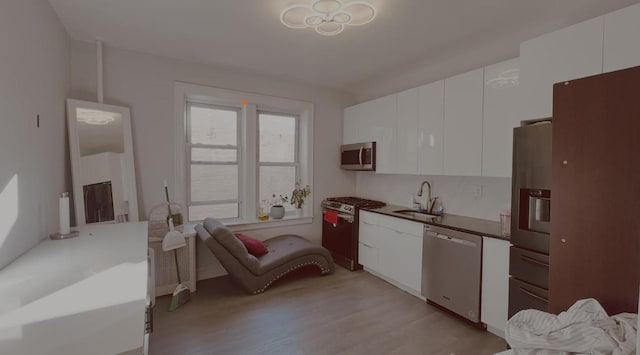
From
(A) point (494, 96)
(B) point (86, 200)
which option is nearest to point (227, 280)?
(B) point (86, 200)

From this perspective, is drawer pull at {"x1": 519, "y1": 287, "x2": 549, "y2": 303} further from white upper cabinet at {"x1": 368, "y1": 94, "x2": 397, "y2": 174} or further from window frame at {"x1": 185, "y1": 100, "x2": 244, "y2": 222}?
window frame at {"x1": 185, "y1": 100, "x2": 244, "y2": 222}

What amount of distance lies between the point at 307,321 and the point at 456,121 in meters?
2.51

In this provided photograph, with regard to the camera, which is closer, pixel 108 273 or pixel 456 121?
pixel 108 273

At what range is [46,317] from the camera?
0.91 m

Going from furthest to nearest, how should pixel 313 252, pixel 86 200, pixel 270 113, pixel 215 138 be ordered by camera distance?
pixel 270 113
pixel 215 138
pixel 313 252
pixel 86 200

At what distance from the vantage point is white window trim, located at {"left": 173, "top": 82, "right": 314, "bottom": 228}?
11.2 ft

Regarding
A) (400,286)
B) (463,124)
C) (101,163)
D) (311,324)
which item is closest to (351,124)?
(463,124)

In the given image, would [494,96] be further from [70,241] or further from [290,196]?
[70,241]

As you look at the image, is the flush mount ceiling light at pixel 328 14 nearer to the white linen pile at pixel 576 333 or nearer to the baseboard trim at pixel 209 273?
the white linen pile at pixel 576 333

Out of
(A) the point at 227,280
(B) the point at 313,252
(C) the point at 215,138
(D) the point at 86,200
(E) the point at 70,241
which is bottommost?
(A) the point at 227,280

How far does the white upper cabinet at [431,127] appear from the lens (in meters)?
3.10

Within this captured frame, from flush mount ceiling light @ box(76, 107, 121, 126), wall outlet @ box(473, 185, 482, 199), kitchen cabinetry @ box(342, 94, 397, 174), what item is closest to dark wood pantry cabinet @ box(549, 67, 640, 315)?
wall outlet @ box(473, 185, 482, 199)

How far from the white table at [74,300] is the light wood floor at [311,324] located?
3.58 ft

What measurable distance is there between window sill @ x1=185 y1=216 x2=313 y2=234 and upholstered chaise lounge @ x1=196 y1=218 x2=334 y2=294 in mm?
427
